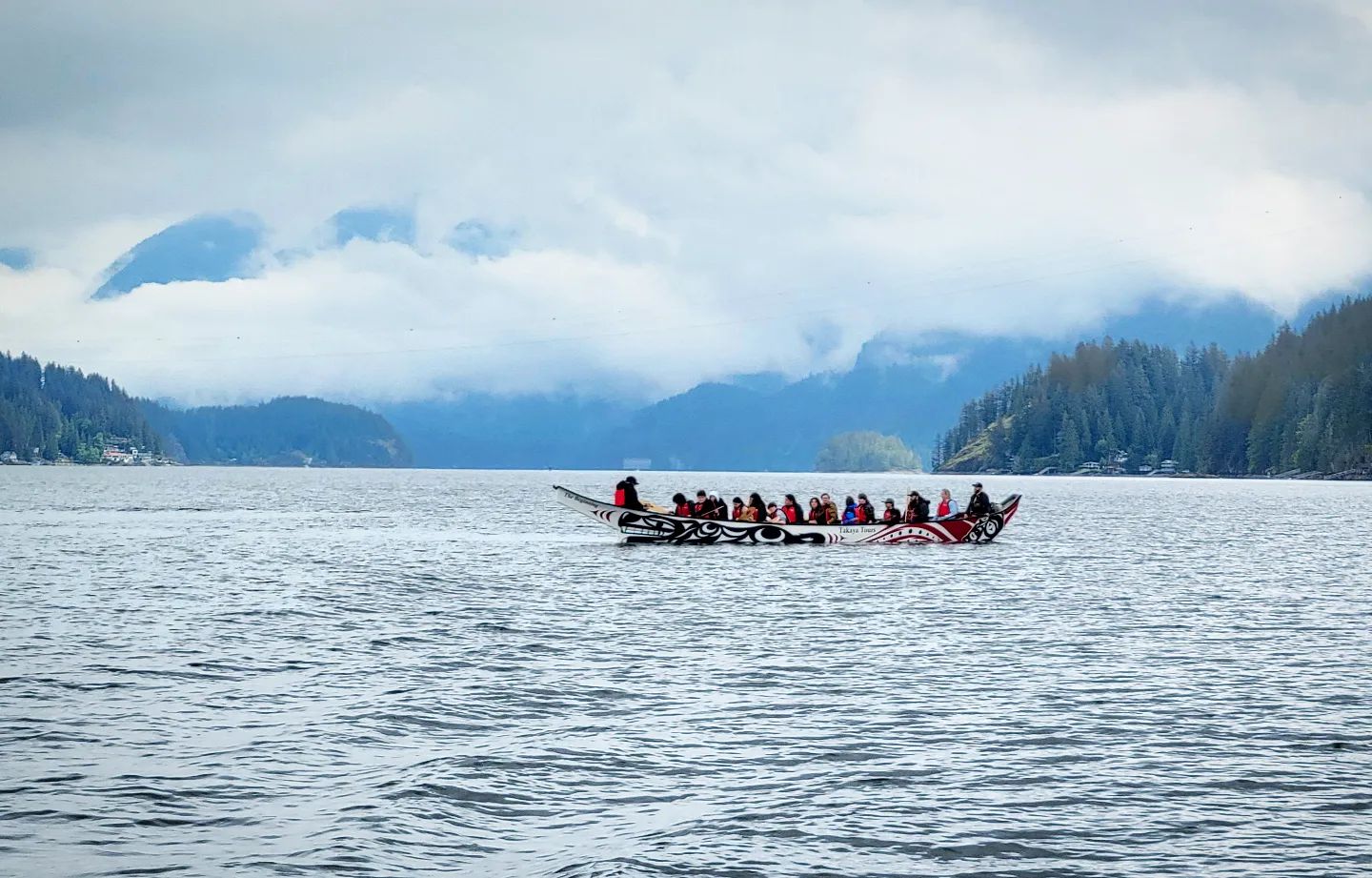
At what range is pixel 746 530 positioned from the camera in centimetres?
7475

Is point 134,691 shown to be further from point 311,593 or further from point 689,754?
point 311,593

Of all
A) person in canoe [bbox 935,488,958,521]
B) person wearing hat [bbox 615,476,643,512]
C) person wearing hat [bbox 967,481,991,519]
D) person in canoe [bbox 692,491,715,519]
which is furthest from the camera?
person wearing hat [bbox 967,481,991,519]

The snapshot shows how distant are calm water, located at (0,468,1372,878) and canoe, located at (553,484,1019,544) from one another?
19.2 m

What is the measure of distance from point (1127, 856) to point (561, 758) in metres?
8.81

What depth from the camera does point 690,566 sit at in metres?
63.7

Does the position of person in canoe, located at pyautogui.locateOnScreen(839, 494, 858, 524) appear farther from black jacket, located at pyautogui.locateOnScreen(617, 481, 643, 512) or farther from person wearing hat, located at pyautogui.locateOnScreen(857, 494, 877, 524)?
black jacket, located at pyautogui.locateOnScreen(617, 481, 643, 512)

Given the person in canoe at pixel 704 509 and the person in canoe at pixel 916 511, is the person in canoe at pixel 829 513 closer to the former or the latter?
the person in canoe at pixel 916 511

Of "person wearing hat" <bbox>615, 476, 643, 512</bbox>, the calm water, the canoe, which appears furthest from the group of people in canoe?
the calm water

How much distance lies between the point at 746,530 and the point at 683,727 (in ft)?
166

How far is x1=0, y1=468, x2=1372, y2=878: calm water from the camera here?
1716 cm

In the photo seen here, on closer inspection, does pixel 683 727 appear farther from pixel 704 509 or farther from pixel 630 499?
pixel 630 499

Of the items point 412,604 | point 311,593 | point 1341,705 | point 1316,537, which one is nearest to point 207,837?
point 1341,705

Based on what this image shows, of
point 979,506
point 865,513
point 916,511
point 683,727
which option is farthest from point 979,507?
point 683,727

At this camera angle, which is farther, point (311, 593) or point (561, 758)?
point (311, 593)
